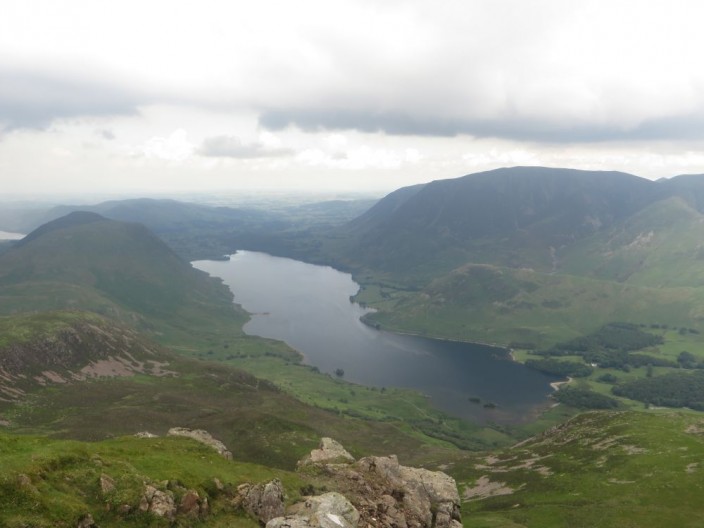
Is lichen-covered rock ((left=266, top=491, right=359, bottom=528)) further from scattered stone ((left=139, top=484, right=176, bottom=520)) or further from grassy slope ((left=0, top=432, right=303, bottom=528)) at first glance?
scattered stone ((left=139, top=484, right=176, bottom=520))

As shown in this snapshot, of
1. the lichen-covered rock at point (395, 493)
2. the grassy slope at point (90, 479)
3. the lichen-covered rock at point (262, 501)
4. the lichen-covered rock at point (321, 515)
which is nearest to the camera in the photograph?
the grassy slope at point (90, 479)

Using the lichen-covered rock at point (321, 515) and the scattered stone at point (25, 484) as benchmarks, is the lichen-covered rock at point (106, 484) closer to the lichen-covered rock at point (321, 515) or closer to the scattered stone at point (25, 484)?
the scattered stone at point (25, 484)

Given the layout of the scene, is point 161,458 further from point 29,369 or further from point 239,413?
point 29,369

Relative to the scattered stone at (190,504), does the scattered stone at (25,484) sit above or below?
Result: above

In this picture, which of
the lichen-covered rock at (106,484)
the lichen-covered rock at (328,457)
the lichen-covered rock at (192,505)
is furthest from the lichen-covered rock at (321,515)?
the lichen-covered rock at (328,457)

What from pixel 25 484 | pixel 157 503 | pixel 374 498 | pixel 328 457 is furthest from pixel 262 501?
pixel 328 457

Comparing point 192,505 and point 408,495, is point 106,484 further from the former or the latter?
point 408,495

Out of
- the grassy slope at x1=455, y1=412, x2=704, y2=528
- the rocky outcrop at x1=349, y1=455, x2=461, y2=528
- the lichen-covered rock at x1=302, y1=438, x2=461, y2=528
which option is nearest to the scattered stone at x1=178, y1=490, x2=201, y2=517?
the lichen-covered rock at x1=302, y1=438, x2=461, y2=528
